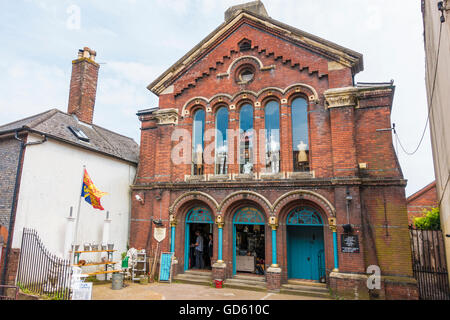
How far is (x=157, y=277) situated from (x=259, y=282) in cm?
446

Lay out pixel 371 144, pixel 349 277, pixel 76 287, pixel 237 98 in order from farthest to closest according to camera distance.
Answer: pixel 237 98, pixel 371 144, pixel 349 277, pixel 76 287

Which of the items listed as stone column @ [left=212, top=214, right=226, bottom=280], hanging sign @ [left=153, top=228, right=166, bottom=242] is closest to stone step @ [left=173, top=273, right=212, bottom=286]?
stone column @ [left=212, top=214, right=226, bottom=280]

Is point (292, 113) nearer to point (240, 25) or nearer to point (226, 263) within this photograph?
point (240, 25)

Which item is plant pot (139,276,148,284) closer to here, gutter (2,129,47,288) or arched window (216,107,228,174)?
gutter (2,129,47,288)

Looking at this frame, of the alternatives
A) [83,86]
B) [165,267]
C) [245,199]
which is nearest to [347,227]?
[245,199]

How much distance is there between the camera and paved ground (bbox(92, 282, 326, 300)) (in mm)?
10571

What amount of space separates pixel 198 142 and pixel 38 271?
7.86 metres

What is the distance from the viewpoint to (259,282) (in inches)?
472

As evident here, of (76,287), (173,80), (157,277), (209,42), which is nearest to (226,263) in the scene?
(157,277)

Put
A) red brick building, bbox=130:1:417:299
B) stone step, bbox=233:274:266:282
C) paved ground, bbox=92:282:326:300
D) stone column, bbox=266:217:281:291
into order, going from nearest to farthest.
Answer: paved ground, bbox=92:282:326:300 → red brick building, bbox=130:1:417:299 → stone column, bbox=266:217:281:291 → stone step, bbox=233:274:266:282

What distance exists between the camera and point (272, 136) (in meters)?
13.0

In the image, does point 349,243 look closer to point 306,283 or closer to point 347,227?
point 347,227

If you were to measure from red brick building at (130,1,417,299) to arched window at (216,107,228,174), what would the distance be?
0.16 feet

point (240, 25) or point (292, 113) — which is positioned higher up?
point (240, 25)
